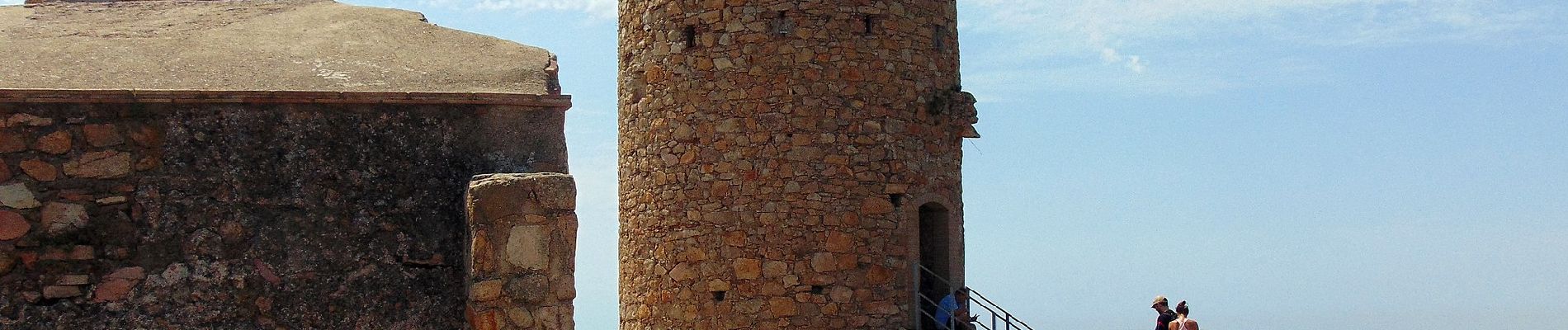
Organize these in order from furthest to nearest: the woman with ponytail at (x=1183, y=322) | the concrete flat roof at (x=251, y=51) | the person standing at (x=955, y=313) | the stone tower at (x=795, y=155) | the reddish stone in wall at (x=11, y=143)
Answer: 1. the person standing at (x=955, y=313)
2. the stone tower at (x=795, y=155)
3. the woman with ponytail at (x=1183, y=322)
4. the concrete flat roof at (x=251, y=51)
5. the reddish stone in wall at (x=11, y=143)

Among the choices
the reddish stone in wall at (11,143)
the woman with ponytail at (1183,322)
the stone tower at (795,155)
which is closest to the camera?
the reddish stone in wall at (11,143)

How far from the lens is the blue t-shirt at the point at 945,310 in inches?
666

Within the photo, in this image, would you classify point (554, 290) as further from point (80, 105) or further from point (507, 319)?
point (80, 105)

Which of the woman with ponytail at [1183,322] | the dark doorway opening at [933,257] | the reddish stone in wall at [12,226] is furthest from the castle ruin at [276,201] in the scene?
the dark doorway opening at [933,257]

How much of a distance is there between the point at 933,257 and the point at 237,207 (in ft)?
35.7

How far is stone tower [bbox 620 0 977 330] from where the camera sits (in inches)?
658

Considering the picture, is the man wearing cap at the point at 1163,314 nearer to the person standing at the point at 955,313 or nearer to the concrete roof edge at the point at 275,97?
the person standing at the point at 955,313

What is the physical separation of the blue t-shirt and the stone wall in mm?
9659

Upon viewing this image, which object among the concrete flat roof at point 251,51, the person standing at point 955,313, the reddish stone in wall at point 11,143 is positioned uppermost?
the concrete flat roof at point 251,51

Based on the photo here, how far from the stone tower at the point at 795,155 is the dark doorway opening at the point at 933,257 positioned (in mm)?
191

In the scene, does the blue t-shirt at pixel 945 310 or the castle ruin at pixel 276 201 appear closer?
the castle ruin at pixel 276 201

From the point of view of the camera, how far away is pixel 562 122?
25.6ft

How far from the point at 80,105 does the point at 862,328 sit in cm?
1023

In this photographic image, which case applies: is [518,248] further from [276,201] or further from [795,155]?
[795,155]
